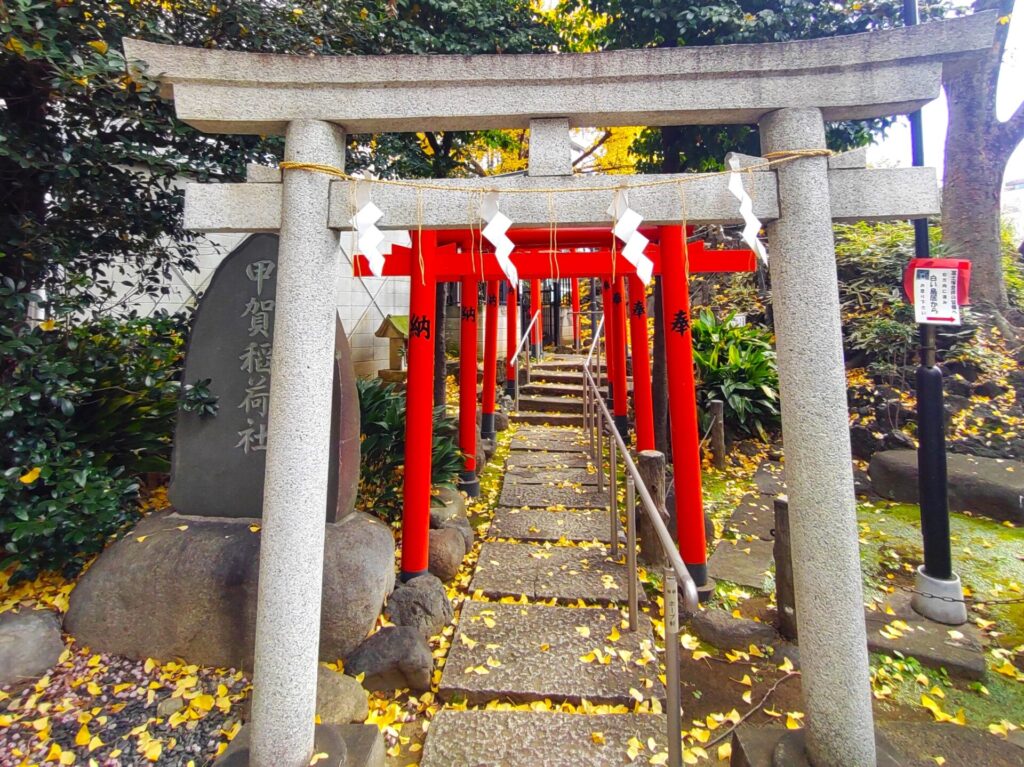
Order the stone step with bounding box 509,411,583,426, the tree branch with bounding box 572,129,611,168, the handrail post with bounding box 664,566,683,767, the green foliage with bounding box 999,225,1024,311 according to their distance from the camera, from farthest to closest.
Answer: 1. the tree branch with bounding box 572,129,611,168
2. the stone step with bounding box 509,411,583,426
3. the green foliage with bounding box 999,225,1024,311
4. the handrail post with bounding box 664,566,683,767

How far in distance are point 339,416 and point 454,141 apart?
5.22 metres

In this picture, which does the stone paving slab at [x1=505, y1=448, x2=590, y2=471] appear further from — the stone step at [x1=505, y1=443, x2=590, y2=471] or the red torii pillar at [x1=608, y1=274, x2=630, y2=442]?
the red torii pillar at [x1=608, y1=274, x2=630, y2=442]

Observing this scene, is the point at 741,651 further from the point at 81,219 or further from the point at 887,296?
the point at 887,296

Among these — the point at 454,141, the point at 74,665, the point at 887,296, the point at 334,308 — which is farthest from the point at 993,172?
the point at 74,665

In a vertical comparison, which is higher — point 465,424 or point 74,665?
point 465,424

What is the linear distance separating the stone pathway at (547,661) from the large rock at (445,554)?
9.2 inches

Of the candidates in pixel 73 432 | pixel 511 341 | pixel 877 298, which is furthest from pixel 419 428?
pixel 877 298

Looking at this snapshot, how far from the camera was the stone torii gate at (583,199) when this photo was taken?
220 cm

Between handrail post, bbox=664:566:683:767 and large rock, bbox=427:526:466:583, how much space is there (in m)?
2.56

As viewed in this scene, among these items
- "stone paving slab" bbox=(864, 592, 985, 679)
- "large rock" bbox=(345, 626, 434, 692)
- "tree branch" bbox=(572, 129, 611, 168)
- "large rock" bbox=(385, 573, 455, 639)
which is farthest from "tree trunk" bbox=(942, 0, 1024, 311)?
"large rock" bbox=(345, 626, 434, 692)

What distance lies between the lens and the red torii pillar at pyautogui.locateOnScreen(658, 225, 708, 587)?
4148 mm

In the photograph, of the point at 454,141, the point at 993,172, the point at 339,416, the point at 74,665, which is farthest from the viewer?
the point at 993,172

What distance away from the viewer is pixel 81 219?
3.71m

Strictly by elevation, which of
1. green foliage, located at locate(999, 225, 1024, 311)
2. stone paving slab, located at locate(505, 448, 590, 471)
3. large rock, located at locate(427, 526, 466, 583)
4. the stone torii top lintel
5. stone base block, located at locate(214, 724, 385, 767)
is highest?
green foliage, located at locate(999, 225, 1024, 311)
